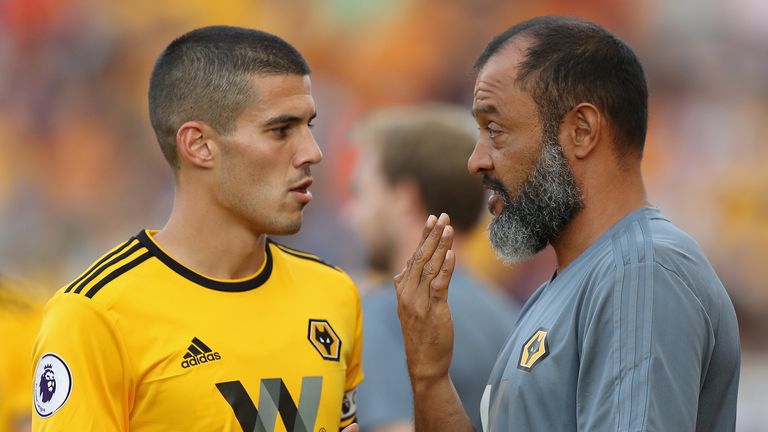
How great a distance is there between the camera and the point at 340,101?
29.7 ft

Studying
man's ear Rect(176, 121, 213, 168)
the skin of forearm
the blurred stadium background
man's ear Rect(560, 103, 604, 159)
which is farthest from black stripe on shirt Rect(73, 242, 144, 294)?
the blurred stadium background

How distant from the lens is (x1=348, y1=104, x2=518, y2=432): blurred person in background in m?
3.73

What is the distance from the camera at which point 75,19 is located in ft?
30.8

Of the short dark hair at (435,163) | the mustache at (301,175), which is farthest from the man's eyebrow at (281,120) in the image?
the short dark hair at (435,163)

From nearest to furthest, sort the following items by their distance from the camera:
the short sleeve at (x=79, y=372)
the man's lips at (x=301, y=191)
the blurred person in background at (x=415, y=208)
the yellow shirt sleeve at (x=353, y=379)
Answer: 1. the short sleeve at (x=79, y=372)
2. the man's lips at (x=301, y=191)
3. the yellow shirt sleeve at (x=353, y=379)
4. the blurred person in background at (x=415, y=208)

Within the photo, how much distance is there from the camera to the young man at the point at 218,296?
261 centimetres

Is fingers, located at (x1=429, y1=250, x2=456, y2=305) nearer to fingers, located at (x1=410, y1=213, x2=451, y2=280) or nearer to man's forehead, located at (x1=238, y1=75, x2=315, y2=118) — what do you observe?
fingers, located at (x1=410, y1=213, x2=451, y2=280)

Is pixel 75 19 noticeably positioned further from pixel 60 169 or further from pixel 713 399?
pixel 713 399

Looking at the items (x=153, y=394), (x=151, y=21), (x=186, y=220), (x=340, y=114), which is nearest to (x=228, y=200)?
(x=186, y=220)

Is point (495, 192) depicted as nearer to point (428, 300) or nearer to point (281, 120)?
point (428, 300)

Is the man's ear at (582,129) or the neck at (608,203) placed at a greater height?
the man's ear at (582,129)

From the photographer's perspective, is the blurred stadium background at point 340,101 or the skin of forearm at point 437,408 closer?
the skin of forearm at point 437,408

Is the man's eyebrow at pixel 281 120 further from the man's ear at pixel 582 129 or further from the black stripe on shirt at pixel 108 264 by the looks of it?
the man's ear at pixel 582 129

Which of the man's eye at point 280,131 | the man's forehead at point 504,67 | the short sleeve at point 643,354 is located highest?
the man's eye at point 280,131
